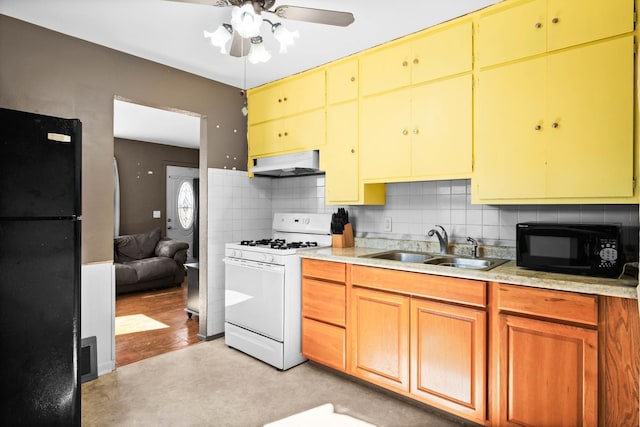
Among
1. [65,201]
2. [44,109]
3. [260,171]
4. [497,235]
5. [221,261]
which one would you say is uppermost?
[44,109]

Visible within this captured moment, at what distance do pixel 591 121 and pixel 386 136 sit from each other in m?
1.25

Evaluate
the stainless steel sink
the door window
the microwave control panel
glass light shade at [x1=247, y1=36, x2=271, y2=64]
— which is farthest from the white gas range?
the door window

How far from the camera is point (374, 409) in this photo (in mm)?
2328

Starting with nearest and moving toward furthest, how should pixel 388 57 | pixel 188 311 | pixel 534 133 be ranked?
pixel 534 133 < pixel 388 57 < pixel 188 311

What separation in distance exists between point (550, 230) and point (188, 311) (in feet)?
11.9

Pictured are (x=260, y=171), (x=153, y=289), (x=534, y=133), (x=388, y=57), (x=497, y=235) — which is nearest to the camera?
(x=534, y=133)

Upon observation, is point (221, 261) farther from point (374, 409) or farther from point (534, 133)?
point (534, 133)

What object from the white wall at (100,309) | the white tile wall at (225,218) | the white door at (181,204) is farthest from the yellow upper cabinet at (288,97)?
the white door at (181,204)

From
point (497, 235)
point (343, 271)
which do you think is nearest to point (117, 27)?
point (343, 271)

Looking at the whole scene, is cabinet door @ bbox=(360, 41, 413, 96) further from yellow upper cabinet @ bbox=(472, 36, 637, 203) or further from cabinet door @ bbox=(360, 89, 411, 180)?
Answer: yellow upper cabinet @ bbox=(472, 36, 637, 203)

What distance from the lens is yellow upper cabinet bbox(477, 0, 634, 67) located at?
1880mm

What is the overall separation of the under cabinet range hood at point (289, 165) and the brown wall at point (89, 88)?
777 millimetres

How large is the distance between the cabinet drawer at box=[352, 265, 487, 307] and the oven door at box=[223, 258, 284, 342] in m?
0.68

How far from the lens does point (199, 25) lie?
251cm
